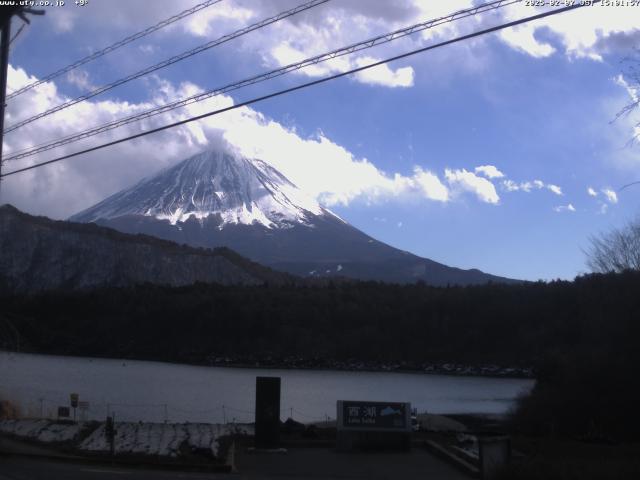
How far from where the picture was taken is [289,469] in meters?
18.7

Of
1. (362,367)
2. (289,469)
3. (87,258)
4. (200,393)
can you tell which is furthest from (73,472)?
(87,258)

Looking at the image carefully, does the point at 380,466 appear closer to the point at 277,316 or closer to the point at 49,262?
the point at 277,316

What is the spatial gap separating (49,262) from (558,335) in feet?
327

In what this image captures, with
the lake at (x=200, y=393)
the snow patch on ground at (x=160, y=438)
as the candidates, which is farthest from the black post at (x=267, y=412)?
the lake at (x=200, y=393)

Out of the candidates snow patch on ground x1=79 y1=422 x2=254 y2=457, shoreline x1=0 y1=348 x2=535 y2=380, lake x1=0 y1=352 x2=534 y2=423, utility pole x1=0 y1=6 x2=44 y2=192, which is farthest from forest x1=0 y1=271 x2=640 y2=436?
utility pole x1=0 y1=6 x2=44 y2=192

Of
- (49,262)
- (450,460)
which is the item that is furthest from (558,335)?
(49,262)

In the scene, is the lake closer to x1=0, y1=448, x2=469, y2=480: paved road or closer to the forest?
the forest

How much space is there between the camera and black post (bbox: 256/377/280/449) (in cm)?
2067

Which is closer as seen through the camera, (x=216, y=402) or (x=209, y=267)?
(x=216, y=402)

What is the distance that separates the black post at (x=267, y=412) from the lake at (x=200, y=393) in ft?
58.0

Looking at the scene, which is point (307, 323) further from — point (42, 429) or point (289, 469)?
point (289, 469)

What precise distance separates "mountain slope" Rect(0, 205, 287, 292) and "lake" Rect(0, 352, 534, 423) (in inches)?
2582

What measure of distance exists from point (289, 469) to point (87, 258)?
149364mm

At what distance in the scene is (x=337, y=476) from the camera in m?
17.9
